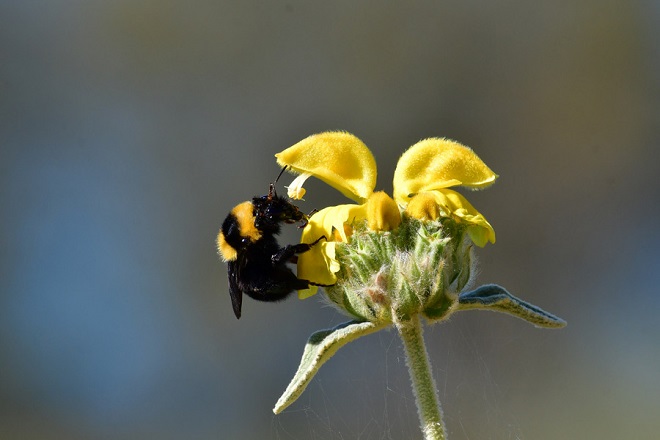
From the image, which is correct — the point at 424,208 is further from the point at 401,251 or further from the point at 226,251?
the point at 226,251

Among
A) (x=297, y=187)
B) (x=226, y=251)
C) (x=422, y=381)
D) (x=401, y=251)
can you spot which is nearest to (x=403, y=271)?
(x=401, y=251)

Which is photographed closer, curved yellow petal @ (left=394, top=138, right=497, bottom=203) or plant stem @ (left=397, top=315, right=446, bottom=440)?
plant stem @ (left=397, top=315, right=446, bottom=440)

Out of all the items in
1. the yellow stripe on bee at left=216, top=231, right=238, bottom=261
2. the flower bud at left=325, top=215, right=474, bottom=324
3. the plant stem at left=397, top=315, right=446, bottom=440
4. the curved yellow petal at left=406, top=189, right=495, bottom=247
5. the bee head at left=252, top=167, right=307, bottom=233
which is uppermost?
the bee head at left=252, top=167, right=307, bottom=233

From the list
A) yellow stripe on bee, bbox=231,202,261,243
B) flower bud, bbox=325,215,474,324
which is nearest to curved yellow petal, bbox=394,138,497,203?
flower bud, bbox=325,215,474,324

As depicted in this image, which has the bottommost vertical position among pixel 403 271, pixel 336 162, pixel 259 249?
pixel 403 271

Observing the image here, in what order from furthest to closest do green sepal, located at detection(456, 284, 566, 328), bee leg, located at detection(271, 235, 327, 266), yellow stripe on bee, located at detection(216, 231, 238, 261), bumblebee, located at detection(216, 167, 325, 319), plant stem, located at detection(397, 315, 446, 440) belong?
yellow stripe on bee, located at detection(216, 231, 238, 261) → bumblebee, located at detection(216, 167, 325, 319) → bee leg, located at detection(271, 235, 327, 266) → green sepal, located at detection(456, 284, 566, 328) → plant stem, located at detection(397, 315, 446, 440)

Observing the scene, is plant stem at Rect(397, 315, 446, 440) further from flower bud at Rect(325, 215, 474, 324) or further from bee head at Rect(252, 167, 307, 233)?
bee head at Rect(252, 167, 307, 233)

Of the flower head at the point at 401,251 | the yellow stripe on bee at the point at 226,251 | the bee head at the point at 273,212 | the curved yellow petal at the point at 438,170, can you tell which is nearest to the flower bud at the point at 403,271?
the flower head at the point at 401,251

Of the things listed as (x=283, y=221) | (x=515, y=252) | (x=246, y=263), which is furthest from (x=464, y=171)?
(x=515, y=252)
